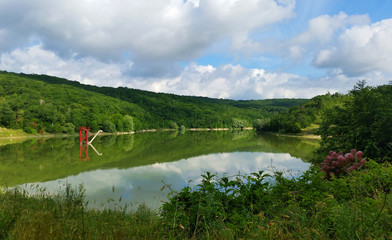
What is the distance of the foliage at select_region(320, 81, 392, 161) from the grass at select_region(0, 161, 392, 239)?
478cm

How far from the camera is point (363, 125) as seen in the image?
32.9ft

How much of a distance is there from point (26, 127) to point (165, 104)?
101242 mm

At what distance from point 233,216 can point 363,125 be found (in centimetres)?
933

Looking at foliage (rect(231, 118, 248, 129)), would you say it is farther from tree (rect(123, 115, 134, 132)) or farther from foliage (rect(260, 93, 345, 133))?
tree (rect(123, 115, 134, 132))

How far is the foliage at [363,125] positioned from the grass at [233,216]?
15.7ft

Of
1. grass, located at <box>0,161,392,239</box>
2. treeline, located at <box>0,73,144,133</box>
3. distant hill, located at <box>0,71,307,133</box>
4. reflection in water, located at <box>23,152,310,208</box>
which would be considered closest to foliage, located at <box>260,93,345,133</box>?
reflection in water, located at <box>23,152,310,208</box>

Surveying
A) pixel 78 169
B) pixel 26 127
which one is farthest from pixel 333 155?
pixel 26 127

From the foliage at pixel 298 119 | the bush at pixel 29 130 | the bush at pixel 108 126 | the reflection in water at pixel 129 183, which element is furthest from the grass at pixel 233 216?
the bush at pixel 108 126

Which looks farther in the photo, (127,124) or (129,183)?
(127,124)

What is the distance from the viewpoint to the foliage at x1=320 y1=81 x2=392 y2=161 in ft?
28.8

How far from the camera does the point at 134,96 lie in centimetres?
16388

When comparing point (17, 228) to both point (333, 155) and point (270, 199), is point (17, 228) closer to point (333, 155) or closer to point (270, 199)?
point (270, 199)

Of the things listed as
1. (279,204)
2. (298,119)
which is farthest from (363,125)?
(298,119)

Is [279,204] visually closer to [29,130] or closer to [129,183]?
[129,183]
